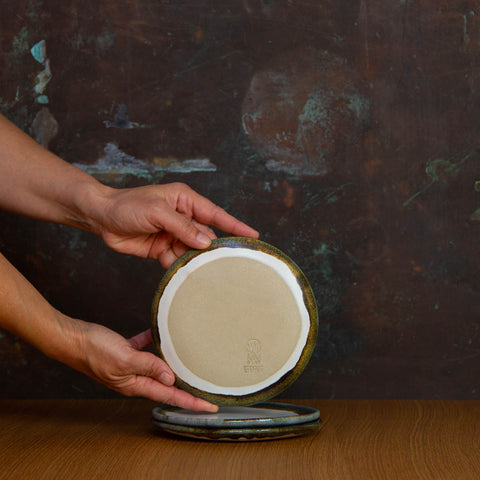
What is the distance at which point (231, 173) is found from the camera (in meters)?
1.73

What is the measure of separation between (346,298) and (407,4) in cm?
75

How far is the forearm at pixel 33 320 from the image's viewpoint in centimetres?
123

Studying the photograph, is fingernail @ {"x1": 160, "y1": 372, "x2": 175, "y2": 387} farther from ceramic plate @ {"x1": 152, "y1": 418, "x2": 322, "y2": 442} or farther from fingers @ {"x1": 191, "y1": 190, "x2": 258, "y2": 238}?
fingers @ {"x1": 191, "y1": 190, "x2": 258, "y2": 238}

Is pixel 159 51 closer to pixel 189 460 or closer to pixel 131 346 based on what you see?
pixel 131 346

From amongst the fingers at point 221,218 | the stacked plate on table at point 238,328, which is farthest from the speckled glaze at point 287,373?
the fingers at point 221,218

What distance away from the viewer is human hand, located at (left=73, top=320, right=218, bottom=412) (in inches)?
49.8

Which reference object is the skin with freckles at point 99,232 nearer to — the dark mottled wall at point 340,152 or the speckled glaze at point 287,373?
the speckled glaze at point 287,373

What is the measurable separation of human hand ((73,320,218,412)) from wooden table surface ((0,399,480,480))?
8 cm

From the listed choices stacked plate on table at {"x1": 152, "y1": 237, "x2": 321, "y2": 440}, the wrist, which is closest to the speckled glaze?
stacked plate on table at {"x1": 152, "y1": 237, "x2": 321, "y2": 440}

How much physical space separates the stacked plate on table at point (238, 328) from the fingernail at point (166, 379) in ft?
0.08

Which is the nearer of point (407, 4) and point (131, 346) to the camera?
point (131, 346)

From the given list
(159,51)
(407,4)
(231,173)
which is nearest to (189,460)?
(231,173)

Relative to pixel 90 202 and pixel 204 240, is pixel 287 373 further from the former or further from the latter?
pixel 90 202

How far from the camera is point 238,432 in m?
1.20
